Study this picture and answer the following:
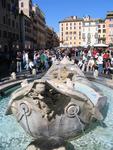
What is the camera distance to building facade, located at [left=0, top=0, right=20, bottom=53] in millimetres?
62731

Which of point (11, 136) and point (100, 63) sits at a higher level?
point (100, 63)

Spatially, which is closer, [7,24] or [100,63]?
[100,63]

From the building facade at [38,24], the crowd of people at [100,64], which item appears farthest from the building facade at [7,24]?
the building facade at [38,24]

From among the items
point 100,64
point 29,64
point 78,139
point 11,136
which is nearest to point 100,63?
point 100,64

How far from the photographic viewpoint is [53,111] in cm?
530

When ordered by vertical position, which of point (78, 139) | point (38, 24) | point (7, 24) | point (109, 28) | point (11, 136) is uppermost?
point (38, 24)

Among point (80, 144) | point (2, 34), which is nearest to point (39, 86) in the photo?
point (80, 144)

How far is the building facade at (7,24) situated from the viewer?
62731mm

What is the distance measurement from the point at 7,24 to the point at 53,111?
206 ft

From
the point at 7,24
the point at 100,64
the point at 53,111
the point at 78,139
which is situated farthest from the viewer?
the point at 7,24

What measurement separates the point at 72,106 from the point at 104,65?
18.6m

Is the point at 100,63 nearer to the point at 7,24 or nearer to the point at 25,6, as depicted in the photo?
the point at 7,24

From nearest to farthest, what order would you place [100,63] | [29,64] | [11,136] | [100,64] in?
[11,136], [100,63], [100,64], [29,64]

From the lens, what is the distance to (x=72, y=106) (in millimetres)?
5285
